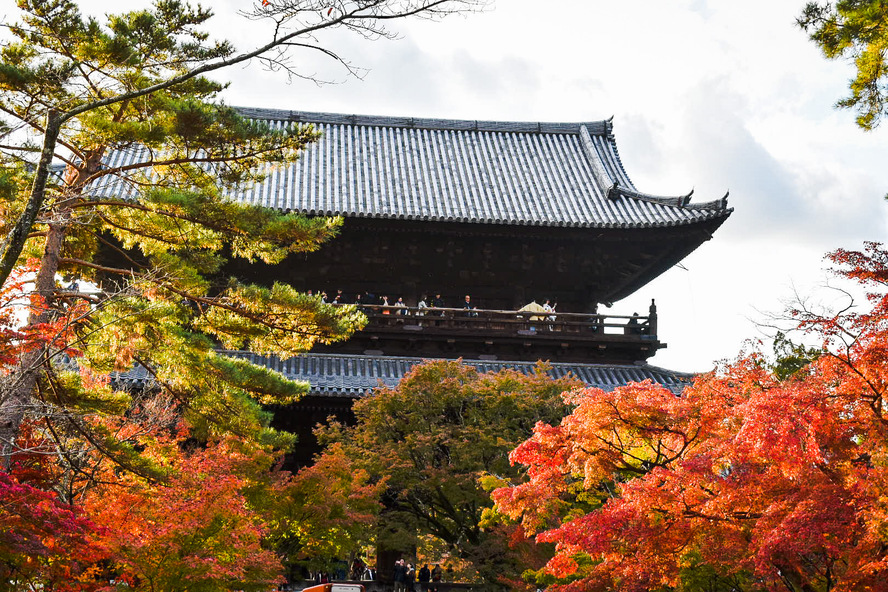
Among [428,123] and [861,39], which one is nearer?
[861,39]

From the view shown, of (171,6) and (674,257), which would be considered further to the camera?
(674,257)

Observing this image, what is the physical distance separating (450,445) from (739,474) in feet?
22.0

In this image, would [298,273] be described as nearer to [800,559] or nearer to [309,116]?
[309,116]

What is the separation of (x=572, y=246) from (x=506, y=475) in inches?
377

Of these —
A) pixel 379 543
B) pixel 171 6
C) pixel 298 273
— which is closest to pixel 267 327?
pixel 171 6

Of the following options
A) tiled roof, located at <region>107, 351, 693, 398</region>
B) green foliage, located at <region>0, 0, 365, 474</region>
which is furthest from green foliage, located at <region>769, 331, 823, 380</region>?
green foliage, located at <region>0, 0, 365, 474</region>

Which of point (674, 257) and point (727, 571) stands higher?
point (674, 257)

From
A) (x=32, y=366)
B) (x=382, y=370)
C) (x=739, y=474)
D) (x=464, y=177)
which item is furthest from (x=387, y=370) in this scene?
(x=739, y=474)

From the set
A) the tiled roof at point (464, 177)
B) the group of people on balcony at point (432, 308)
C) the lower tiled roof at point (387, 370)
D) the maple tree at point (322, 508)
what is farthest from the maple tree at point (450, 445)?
the tiled roof at point (464, 177)

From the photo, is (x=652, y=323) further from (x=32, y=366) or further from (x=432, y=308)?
(x=32, y=366)

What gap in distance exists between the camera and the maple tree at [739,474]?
28.5 ft

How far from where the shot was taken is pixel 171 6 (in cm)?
1116

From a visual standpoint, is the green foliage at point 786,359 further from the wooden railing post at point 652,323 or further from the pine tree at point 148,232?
the pine tree at point 148,232

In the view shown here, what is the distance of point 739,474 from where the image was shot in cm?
988
